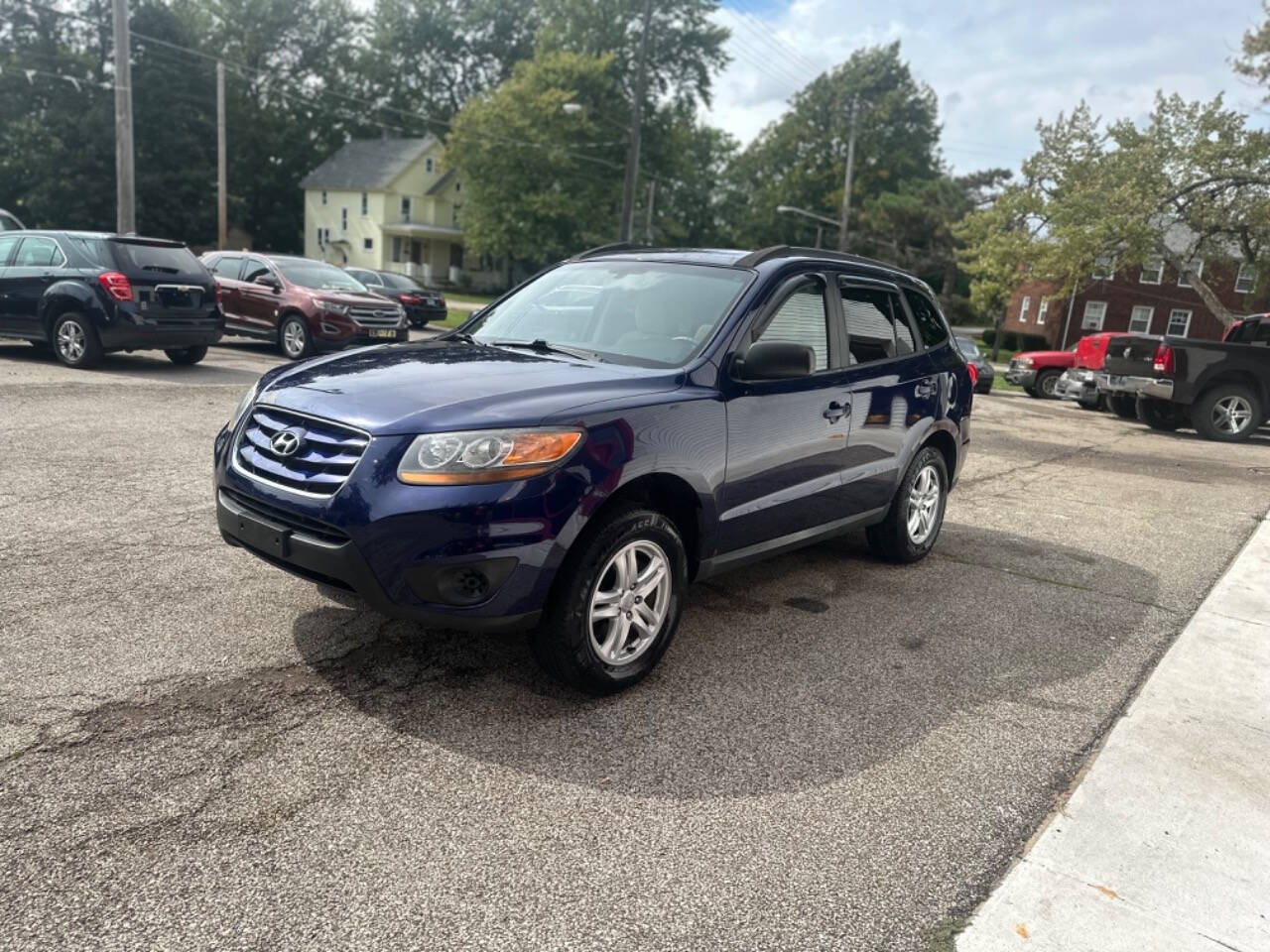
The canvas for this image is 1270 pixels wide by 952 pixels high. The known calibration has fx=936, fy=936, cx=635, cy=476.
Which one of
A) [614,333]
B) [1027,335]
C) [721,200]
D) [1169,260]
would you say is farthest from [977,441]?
[721,200]

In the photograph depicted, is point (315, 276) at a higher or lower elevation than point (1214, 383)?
higher

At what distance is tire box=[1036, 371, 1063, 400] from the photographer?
21.8 metres

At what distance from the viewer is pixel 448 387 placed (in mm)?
3521

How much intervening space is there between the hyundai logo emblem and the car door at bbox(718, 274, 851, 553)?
1705 millimetres

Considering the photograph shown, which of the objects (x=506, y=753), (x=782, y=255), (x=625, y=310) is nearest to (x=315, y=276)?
(x=625, y=310)

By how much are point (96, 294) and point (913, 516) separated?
9682 millimetres

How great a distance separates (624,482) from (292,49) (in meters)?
69.2

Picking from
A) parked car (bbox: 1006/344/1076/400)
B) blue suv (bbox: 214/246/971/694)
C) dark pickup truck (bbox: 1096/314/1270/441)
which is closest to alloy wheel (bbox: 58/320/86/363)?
blue suv (bbox: 214/246/971/694)

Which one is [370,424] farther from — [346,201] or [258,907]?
[346,201]

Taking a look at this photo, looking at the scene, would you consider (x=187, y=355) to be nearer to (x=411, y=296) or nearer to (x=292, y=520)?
(x=292, y=520)

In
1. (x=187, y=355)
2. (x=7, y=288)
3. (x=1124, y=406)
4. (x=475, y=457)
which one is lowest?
(x=187, y=355)

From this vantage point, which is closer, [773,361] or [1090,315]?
[773,361]

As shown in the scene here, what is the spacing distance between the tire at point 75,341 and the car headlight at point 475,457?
379 inches

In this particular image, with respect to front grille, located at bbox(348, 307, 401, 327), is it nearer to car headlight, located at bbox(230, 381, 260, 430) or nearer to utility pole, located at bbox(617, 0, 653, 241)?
utility pole, located at bbox(617, 0, 653, 241)
